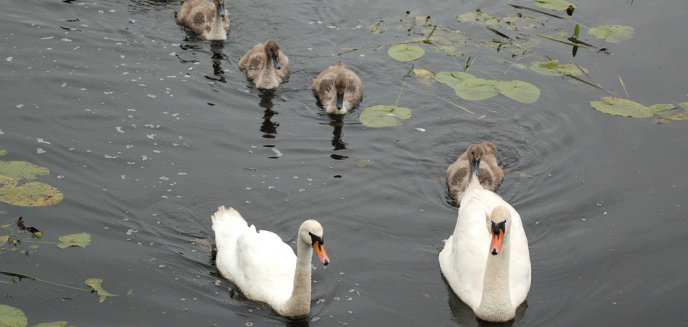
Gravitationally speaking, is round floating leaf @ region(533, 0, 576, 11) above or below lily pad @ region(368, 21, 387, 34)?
above

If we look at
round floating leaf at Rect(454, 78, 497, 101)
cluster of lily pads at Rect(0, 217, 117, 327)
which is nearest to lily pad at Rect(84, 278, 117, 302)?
cluster of lily pads at Rect(0, 217, 117, 327)

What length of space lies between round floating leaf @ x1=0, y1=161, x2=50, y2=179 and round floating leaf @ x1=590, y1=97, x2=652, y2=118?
322 inches

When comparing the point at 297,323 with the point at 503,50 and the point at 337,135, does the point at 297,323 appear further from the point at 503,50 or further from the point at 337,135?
the point at 503,50

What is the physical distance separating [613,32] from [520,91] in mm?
3130

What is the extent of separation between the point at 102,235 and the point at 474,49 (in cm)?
806

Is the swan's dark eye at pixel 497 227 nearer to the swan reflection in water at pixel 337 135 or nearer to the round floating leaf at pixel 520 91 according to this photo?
the swan reflection in water at pixel 337 135

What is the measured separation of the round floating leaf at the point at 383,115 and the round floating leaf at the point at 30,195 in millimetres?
4884

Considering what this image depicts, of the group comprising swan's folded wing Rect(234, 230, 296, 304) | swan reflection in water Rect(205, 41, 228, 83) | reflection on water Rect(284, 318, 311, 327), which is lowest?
reflection on water Rect(284, 318, 311, 327)

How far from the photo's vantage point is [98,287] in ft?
37.2

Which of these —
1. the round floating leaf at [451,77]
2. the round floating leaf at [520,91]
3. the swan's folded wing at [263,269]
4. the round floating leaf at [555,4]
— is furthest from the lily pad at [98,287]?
the round floating leaf at [555,4]

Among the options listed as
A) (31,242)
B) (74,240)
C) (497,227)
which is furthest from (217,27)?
(497,227)

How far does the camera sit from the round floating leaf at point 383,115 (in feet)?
51.6

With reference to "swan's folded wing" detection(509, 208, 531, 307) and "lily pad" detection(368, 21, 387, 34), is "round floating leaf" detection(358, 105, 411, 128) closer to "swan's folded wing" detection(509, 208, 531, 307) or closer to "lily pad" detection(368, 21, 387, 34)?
"lily pad" detection(368, 21, 387, 34)

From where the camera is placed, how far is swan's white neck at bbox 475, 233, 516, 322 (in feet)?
37.0
